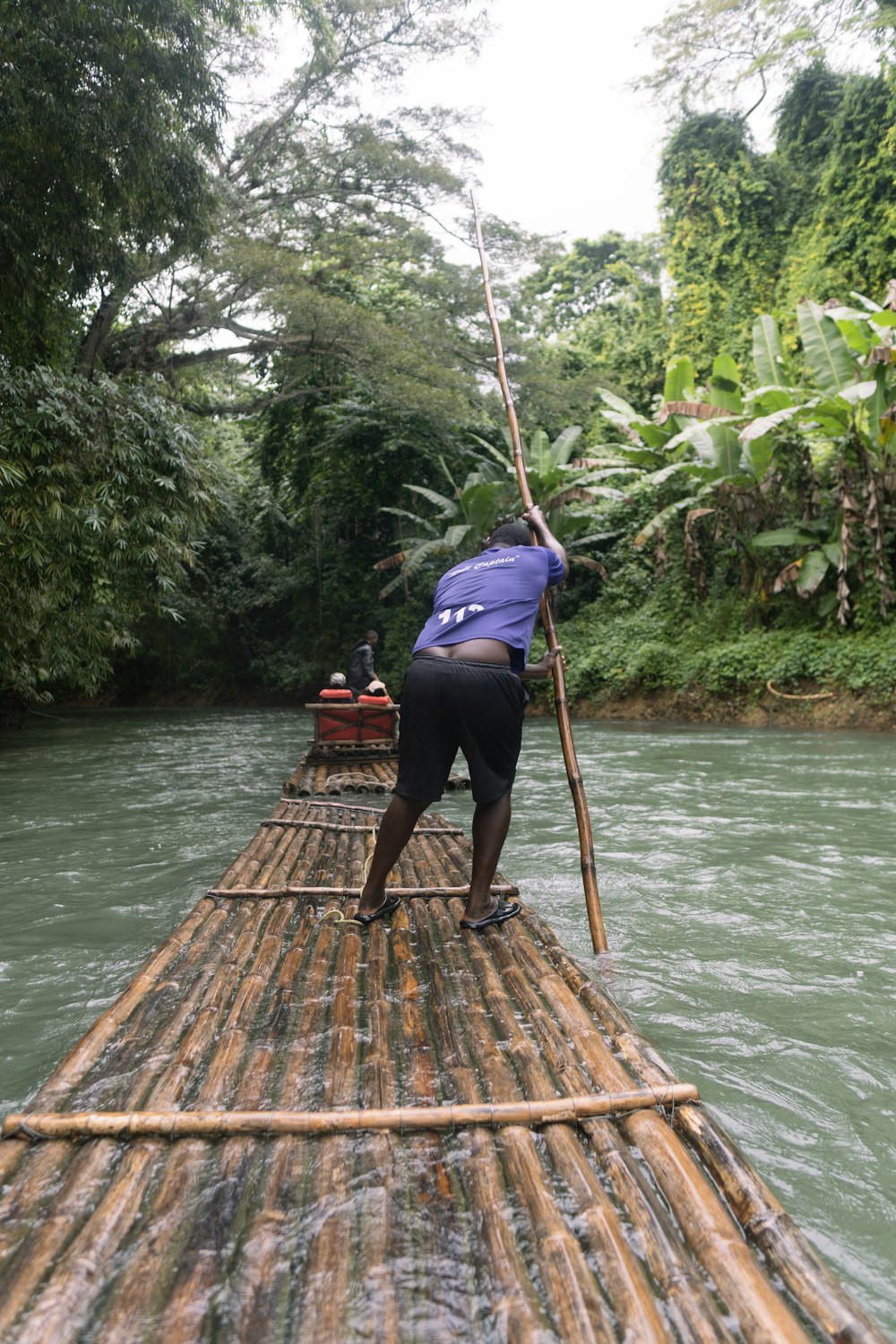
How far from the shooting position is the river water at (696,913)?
2164 mm

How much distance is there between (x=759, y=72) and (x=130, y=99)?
46.7 ft

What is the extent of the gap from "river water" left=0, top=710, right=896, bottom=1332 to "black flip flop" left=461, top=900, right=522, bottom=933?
38 centimetres

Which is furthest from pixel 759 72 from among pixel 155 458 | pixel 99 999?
pixel 99 999

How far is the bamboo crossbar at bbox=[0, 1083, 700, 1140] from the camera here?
168 cm

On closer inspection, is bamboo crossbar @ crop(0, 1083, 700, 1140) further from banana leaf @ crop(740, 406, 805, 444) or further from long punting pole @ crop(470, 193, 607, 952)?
banana leaf @ crop(740, 406, 805, 444)

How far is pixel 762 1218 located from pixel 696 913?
2504mm

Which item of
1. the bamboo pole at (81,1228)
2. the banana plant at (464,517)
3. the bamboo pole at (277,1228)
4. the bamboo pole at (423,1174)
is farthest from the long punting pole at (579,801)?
the banana plant at (464,517)

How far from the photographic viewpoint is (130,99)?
6.55 m

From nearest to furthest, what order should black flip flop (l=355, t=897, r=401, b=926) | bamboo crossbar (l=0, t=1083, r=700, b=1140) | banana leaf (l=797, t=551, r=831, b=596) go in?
1. bamboo crossbar (l=0, t=1083, r=700, b=1140)
2. black flip flop (l=355, t=897, r=401, b=926)
3. banana leaf (l=797, t=551, r=831, b=596)

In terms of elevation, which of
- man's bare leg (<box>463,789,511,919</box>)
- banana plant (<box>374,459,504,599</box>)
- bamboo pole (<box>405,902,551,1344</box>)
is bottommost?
bamboo pole (<box>405,902,551,1344</box>)

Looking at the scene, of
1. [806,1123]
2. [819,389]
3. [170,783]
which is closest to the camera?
[806,1123]

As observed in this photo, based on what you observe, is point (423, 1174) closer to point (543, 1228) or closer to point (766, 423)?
point (543, 1228)

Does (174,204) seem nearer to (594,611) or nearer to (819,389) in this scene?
(819,389)

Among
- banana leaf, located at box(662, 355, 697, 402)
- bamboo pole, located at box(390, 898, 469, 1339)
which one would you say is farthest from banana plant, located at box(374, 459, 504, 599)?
bamboo pole, located at box(390, 898, 469, 1339)
